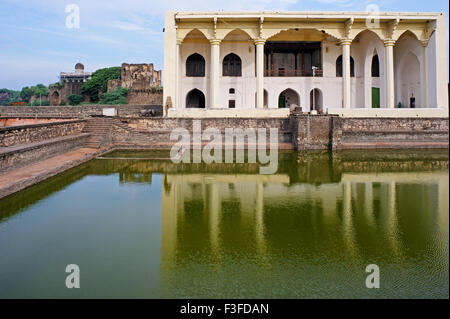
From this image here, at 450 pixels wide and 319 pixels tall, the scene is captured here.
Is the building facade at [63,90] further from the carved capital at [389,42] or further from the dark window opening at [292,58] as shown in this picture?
the carved capital at [389,42]

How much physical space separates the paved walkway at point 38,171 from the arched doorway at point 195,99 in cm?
1019

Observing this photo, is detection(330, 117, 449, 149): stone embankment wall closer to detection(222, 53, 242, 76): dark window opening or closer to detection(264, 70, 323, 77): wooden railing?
detection(264, 70, 323, 77): wooden railing

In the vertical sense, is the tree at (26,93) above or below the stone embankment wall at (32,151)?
above

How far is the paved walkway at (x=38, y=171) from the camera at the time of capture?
22.6ft

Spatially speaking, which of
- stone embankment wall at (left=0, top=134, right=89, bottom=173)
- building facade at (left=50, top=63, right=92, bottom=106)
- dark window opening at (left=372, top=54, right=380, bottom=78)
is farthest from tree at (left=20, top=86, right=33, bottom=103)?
dark window opening at (left=372, top=54, right=380, bottom=78)

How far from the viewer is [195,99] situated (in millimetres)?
21734

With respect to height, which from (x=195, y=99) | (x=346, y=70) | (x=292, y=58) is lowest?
(x=195, y=99)

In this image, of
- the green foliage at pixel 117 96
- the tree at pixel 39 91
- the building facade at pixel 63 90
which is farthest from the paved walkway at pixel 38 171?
the tree at pixel 39 91

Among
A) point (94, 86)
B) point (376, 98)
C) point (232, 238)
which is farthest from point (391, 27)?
point (94, 86)

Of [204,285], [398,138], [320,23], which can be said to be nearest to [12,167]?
[204,285]

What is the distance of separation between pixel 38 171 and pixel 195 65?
529 inches

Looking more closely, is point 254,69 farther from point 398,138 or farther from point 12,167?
point 12,167

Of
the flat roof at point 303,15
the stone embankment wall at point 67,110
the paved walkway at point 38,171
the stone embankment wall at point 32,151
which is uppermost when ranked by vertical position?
the flat roof at point 303,15

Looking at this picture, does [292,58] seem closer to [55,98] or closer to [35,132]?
[35,132]
